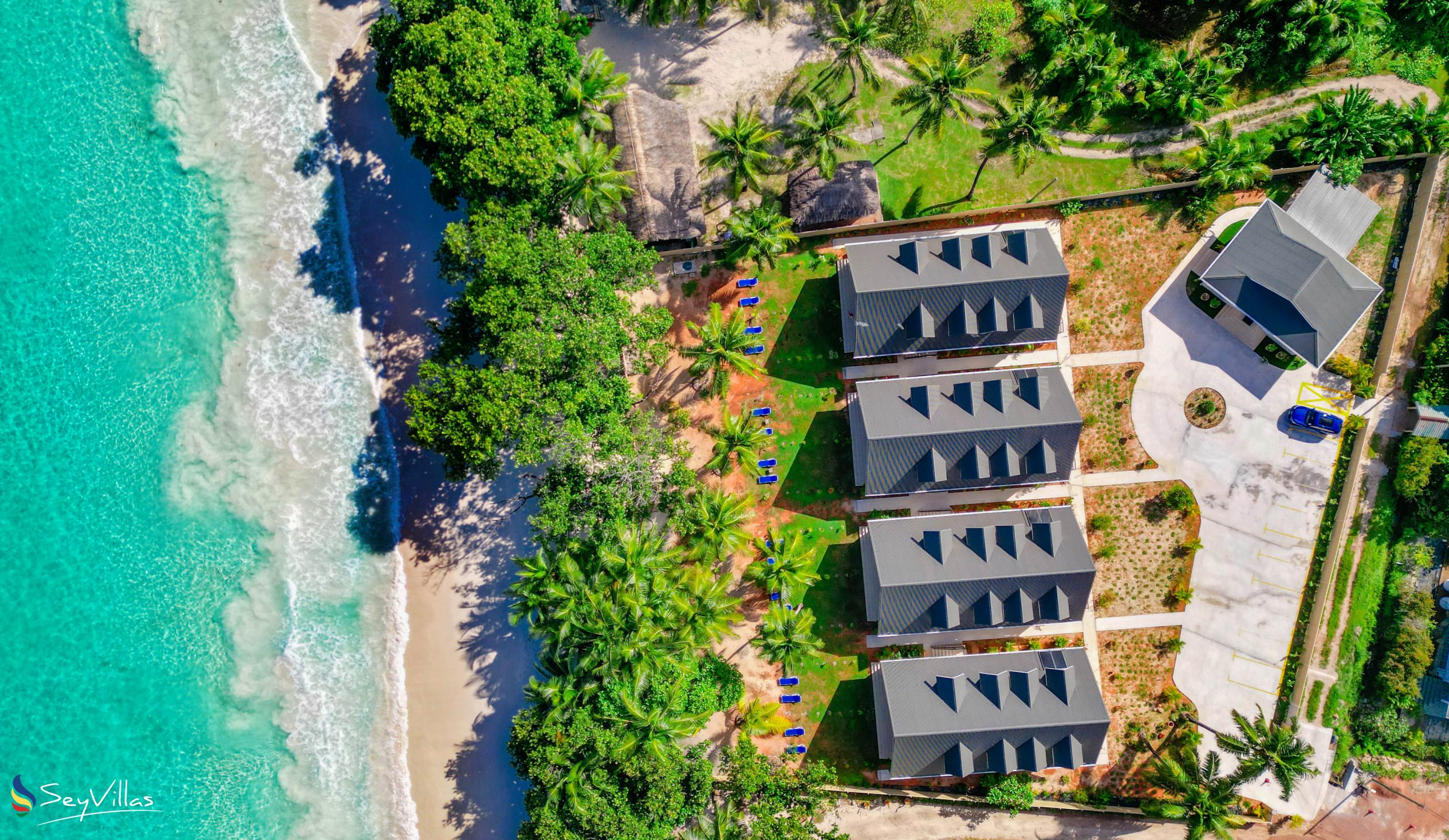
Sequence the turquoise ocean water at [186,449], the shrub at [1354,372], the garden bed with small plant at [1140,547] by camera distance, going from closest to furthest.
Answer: the turquoise ocean water at [186,449] < the shrub at [1354,372] < the garden bed with small plant at [1140,547]

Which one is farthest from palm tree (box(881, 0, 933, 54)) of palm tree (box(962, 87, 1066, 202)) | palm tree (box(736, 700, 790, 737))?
palm tree (box(736, 700, 790, 737))

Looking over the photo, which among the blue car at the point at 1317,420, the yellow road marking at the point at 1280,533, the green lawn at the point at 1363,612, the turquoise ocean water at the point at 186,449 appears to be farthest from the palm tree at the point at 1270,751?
the turquoise ocean water at the point at 186,449

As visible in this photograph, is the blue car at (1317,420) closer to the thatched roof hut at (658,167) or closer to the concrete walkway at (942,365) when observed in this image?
the concrete walkway at (942,365)

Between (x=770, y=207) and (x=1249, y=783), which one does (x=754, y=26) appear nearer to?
(x=770, y=207)

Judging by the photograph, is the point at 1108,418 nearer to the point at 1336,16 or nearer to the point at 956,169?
the point at 956,169

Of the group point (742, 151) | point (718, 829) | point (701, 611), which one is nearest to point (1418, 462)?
point (701, 611)

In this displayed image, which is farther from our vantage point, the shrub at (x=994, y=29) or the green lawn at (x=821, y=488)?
the shrub at (x=994, y=29)

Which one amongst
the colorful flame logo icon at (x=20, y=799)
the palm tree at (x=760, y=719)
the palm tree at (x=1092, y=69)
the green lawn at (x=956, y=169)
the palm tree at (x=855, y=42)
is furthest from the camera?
the green lawn at (x=956, y=169)
